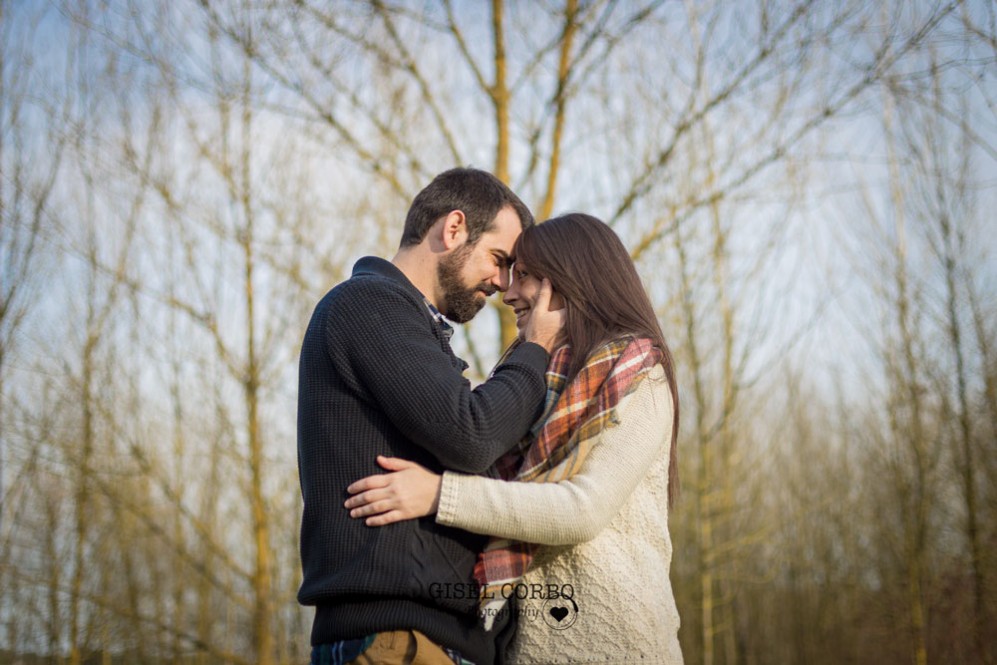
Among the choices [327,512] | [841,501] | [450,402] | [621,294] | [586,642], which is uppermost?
[841,501]

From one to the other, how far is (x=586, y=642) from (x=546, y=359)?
2.22 feet

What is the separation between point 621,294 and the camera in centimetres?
240

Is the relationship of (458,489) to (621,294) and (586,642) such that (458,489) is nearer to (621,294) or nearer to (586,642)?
(586,642)

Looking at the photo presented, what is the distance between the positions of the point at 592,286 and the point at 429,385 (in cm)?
63

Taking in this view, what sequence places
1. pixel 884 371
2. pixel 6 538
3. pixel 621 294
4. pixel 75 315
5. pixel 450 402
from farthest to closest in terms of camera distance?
1. pixel 884 371
2. pixel 75 315
3. pixel 6 538
4. pixel 621 294
5. pixel 450 402

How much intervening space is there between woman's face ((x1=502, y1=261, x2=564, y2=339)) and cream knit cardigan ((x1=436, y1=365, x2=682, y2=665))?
0.47 m

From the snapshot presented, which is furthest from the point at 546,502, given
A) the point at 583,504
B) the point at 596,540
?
the point at 596,540

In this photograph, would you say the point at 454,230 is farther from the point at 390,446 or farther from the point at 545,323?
the point at 390,446

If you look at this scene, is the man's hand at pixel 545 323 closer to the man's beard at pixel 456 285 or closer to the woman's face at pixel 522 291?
the woman's face at pixel 522 291

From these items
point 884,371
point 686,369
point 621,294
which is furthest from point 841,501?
point 621,294

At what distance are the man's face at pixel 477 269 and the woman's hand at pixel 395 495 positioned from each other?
663 millimetres

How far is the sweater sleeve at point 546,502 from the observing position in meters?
1.95

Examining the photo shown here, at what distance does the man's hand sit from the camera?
2.35 m

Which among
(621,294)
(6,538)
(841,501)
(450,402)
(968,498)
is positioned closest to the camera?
(450,402)
